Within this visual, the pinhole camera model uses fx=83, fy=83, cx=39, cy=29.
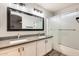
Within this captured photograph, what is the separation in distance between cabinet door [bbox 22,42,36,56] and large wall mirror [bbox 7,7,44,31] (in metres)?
0.58

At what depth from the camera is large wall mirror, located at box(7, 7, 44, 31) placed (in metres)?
1.88

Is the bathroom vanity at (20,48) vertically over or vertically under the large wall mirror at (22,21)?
under

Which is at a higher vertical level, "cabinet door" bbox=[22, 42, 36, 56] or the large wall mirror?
the large wall mirror

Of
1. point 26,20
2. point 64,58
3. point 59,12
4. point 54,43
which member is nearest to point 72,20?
point 59,12

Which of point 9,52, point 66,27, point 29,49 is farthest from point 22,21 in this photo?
point 66,27

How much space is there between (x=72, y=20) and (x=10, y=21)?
2221mm

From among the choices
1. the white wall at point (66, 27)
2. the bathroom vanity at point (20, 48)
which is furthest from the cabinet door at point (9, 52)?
the white wall at point (66, 27)

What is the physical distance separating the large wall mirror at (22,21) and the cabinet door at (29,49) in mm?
576

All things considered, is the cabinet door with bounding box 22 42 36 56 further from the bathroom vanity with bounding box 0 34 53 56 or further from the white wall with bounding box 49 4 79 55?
the white wall with bounding box 49 4 79 55

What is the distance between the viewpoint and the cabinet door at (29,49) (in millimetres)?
1577

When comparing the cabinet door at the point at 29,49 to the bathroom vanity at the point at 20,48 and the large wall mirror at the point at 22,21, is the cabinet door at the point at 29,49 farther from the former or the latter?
the large wall mirror at the point at 22,21

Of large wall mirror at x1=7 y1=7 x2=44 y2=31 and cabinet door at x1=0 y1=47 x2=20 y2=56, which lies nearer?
cabinet door at x1=0 y1=47 x2=20 y2=56

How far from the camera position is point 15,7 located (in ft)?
6.63

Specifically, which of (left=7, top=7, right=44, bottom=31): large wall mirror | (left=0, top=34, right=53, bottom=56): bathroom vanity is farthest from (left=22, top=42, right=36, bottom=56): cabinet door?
(left=7, top=7, right=44, bottom=31): large wall mirror
